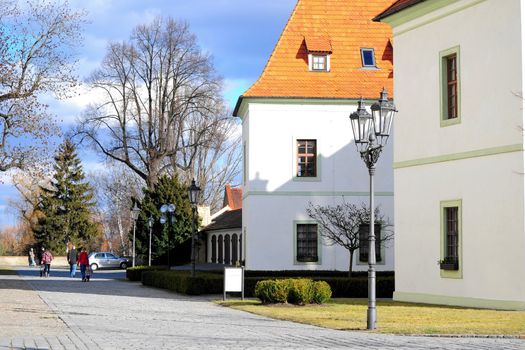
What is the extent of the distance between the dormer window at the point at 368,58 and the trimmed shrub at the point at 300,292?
715 inches

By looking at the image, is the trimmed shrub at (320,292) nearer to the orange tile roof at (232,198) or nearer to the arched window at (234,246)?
the arched window at (234,246)

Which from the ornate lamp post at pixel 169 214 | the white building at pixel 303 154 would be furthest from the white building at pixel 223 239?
the white building at pixel 303 154

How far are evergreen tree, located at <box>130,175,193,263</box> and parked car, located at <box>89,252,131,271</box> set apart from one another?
17.3 metres

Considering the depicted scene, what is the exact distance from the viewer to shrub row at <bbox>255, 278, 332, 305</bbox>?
22906 millimetres

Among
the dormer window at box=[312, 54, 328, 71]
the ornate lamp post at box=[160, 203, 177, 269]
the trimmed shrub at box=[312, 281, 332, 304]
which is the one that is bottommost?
the trimmed shrub at box=[312, 281, 332, 304]

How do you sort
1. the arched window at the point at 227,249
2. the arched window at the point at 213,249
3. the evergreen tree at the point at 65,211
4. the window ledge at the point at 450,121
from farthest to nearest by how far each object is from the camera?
the evergreen tree at the point at 65,211
the arched window at the point at 213,249
the arched window at the point at 227,249
the window ledge at the point at 450,121

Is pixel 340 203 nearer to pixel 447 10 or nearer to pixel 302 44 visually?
pixel 302 44

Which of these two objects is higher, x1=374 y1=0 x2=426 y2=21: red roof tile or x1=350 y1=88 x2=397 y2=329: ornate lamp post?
x1=374 y1=0 x2=426 y2=21: red roof tile

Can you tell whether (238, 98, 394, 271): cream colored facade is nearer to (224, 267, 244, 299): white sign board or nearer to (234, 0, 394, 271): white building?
(234, 0, 394, 271): white building

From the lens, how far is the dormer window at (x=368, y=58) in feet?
129

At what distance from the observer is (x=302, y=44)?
3931 centimetres

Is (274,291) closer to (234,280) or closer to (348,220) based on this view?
(234,280)

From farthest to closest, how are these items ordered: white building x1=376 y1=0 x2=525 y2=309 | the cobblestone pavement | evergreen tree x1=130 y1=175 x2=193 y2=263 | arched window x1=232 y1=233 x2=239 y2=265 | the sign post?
arched window x1=232 y1=233 x2=239 y2=265
evergreen tree x1=130 y1=175 x2=193 y2=263
the sign post
white building x1=376 y1=0 x2=525 y2=309
the cobblestone pavement

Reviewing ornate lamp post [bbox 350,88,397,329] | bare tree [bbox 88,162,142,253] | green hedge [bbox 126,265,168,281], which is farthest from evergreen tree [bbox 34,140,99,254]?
ornate lamp post [bbox 350,88,397,329]
